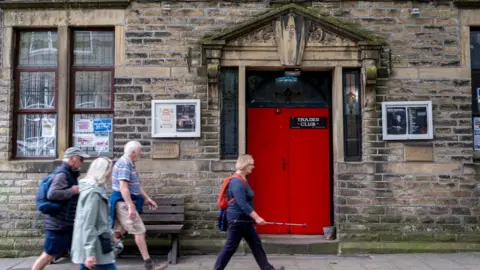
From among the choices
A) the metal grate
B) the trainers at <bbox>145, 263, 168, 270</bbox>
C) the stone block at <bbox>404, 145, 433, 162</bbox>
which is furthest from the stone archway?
the metal grate

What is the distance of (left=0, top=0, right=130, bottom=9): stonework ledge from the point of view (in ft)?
24.2

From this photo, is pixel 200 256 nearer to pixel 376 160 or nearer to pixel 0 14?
pixel 376 160

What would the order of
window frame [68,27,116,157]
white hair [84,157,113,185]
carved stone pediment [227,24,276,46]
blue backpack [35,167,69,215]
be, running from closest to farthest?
white hair [84,157,113,185] < blue backpack [35,167,69,215] < carved stone pediment [227,24,276,46] < window frame [68,27,116,157]

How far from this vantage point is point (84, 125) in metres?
7.54

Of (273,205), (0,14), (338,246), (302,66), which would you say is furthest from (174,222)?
(0,14)

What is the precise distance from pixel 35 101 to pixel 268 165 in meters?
3.97

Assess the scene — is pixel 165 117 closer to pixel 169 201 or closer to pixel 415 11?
pixel 169 201

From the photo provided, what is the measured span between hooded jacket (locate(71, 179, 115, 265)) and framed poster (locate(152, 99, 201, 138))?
292 centimetres

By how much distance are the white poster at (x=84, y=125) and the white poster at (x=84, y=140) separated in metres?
0.08

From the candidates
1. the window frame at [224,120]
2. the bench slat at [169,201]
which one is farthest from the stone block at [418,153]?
the bench slat at [169,201]

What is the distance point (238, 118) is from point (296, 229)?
6.93 ft

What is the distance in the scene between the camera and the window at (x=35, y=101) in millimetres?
7512

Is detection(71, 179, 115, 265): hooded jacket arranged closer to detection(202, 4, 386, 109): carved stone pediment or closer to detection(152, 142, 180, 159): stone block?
detection(152, 142, 180, 159): stone block

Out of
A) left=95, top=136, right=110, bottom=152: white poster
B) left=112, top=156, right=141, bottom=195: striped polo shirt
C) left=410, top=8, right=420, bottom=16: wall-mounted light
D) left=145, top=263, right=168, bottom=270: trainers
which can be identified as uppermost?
left=410, top=8, right=420, bottom=16: wall-mounted light
